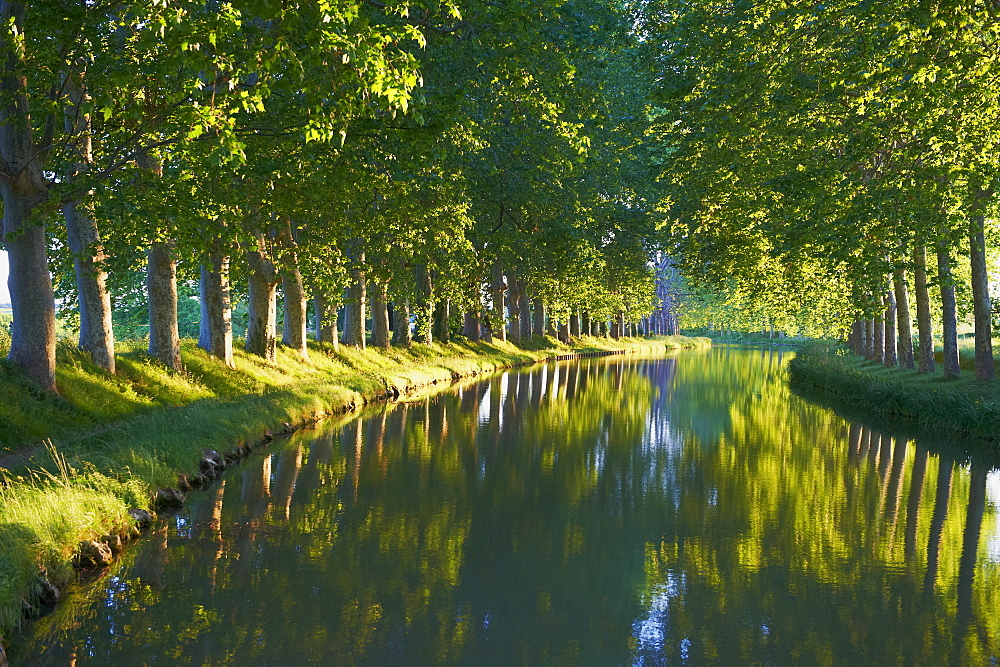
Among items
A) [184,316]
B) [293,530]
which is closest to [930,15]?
[293,530]

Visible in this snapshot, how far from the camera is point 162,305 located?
65.6 feet

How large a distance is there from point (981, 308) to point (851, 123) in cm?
689

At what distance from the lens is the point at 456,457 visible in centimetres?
1677

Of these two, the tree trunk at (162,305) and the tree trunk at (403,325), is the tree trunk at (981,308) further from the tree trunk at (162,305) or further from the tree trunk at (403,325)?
the tree trunk at (403,325)

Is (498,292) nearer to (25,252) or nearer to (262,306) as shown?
(262,306)

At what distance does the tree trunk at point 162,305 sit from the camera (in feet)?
65.2

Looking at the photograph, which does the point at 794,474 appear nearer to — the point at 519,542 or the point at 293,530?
the point at 519,542

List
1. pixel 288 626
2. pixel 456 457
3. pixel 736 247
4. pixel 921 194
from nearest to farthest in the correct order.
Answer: pixel 288 626, pixel 456 457, pixel 921 194, pixel 736 247

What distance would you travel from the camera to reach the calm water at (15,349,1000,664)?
734 centimetres

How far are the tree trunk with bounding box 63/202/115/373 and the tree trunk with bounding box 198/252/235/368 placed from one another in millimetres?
4744

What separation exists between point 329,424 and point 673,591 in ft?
43.4

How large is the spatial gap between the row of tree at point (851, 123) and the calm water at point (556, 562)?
6044mm

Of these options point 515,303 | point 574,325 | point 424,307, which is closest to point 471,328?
point 515,303

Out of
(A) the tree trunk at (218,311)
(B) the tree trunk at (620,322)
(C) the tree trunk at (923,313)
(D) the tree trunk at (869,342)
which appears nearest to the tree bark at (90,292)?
(A) the tree trunk at (218,311)
